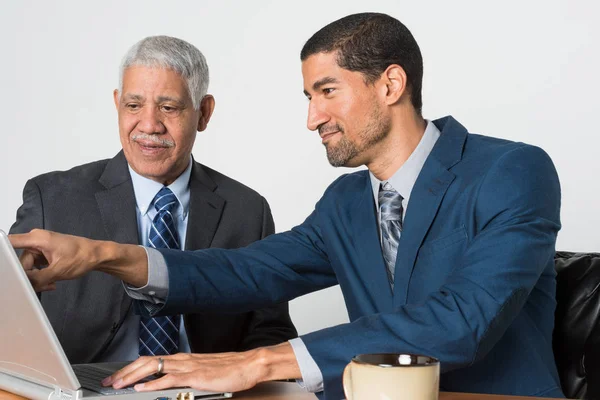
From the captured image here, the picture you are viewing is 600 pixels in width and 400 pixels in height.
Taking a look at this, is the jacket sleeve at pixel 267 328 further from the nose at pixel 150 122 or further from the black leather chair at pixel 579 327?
the black leather chair at pixel 579 327

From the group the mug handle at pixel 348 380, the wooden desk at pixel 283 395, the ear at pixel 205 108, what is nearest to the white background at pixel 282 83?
the ear at pixel 205 108

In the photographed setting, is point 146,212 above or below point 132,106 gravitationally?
below

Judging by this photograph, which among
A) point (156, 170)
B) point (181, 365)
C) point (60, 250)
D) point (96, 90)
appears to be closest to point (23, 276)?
point (181, 365)

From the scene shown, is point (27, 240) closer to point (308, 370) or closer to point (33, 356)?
point (33, 356)

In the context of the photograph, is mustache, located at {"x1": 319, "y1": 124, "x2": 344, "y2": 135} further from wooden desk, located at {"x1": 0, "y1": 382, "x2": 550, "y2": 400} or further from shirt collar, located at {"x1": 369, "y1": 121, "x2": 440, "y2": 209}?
wooden desk, located at {"x1": 0, "y1": 382, "x2": 550, "y2": 400}

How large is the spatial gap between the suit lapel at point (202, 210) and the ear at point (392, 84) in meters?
0.73

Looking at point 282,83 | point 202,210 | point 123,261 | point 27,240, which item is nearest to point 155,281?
point 123,261

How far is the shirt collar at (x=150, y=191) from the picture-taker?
8.73 feet

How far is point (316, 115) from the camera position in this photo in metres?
2.27

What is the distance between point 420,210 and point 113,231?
102 centimetres

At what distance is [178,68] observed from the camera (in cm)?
265

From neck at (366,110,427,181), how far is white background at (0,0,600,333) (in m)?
1.34

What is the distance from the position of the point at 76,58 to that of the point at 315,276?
2.19 m

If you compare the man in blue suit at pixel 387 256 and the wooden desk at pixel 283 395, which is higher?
the man in blue suit at pixel 387 256
